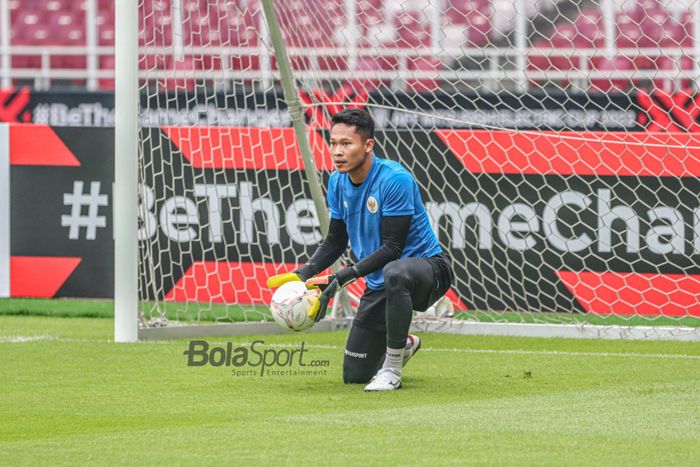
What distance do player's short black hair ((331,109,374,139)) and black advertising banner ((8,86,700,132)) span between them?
1.74m

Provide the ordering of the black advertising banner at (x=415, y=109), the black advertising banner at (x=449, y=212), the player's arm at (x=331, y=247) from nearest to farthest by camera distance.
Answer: the player's arm at (x=331, y=247)
the black advertising banner at (x=449, y=212)
the black advertising banner at (x=415, y=109)

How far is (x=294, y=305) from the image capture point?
20.0ft

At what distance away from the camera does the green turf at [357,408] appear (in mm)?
4520

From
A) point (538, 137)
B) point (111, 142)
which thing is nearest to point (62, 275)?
point (111, 142)

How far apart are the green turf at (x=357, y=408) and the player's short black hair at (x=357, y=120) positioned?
1234mm

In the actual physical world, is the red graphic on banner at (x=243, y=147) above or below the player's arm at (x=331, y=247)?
above

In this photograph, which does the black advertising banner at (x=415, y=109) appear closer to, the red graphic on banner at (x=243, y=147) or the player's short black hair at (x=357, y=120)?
the red graphic on banner at (x=243, y=147)

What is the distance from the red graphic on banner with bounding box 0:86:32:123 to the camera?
606 inches

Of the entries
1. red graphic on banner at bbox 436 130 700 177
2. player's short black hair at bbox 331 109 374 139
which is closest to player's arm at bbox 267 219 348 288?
player's short black hair at bbox 331 109 374 139

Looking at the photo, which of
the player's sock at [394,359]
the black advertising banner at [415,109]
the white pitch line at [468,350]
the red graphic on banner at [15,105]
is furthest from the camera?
the red graphic on banner at [15,105]

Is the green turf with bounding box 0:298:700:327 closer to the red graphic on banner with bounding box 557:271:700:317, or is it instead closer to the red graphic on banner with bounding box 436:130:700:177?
the red graphic on banner with bounding box 557:271:700:317

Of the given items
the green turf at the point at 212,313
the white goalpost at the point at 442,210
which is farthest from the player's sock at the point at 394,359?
the green turf at the point at 212,313

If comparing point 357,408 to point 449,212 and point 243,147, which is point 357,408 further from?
point 243,147

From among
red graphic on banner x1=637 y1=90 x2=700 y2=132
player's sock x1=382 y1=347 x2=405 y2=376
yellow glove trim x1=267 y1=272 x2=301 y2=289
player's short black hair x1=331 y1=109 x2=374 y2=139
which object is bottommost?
player's sock x1=382 y1=347 x2=405 y2=376
